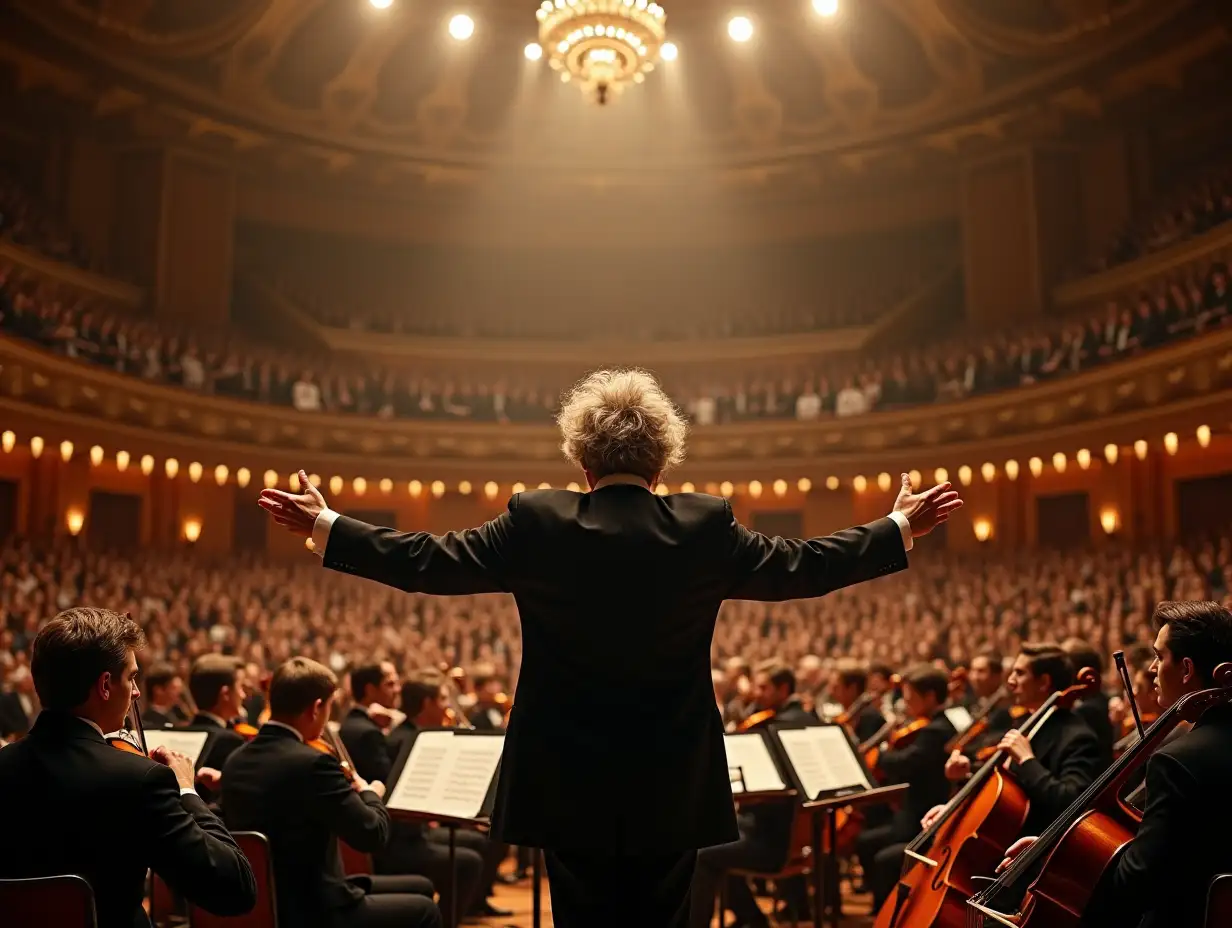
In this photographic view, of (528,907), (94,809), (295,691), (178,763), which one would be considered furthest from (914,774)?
(94,809)

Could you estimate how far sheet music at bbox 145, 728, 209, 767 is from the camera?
530 cm

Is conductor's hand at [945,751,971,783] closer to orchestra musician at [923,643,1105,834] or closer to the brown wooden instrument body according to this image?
orchestra musician at [923,643,1105,834]

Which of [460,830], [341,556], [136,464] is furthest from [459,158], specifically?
[341,556]

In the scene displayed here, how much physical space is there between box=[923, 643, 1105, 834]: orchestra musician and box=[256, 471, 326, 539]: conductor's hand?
2429mm

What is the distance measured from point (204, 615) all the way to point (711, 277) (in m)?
13.4

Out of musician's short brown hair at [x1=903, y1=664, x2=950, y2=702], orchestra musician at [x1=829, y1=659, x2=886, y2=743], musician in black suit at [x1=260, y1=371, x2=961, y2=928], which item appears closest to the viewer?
musician in black suit at [x1=260, y1=371, x2=961, y2=928]

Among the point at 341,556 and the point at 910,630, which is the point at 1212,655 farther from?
the point at 910,630

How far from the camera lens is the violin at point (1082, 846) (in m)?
2.71

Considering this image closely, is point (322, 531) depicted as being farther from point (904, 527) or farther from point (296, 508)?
point (904, 527)

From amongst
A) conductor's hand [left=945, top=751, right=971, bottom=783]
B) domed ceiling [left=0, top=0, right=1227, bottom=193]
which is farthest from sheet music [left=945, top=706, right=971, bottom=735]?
domed ceiling [left=0, top=0, right=1227, bottom=193]

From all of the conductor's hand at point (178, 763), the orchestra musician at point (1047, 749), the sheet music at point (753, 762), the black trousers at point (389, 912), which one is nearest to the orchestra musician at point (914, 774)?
the sheet music at point (753, 762)

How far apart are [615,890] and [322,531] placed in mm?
993

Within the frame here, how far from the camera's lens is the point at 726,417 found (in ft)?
63.8

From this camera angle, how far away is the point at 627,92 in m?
21.8
